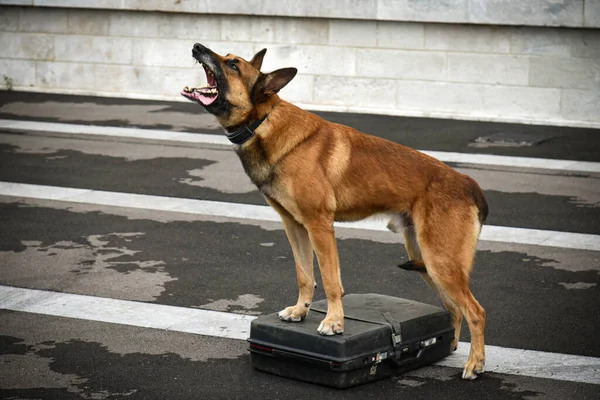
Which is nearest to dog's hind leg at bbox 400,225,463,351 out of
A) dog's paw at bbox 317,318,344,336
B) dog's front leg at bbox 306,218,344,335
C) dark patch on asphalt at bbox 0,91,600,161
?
dog's front leg at bbox 306,218,344,335

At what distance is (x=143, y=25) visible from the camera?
18734 millimetres

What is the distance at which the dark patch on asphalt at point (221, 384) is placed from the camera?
5.91m

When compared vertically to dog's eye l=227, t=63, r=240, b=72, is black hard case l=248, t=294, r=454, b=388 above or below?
below

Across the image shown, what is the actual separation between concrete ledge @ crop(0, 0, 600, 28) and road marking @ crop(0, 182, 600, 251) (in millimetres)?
7117

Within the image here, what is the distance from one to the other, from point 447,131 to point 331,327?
10304 millimetres

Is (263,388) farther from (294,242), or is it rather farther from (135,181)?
(135,181)

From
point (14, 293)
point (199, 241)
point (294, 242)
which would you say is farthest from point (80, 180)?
point (294, 242)

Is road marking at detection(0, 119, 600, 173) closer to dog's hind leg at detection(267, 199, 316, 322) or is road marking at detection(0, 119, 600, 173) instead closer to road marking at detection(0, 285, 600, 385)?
road marking at detection(0, 285, 600, 385)

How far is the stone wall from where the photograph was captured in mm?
16422

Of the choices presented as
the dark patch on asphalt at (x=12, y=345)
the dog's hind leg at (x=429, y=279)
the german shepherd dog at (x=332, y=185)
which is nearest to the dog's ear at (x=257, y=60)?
the german shepherd dog at (x=332, y=185)

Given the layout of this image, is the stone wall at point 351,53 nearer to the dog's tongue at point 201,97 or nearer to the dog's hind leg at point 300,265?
the dog's hind leg at point 300,265

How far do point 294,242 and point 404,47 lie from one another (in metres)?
11.3

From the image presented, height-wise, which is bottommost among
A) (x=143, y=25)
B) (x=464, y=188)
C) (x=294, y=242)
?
(x=294, y=242)

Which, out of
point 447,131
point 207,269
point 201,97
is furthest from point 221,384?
point 447,131
